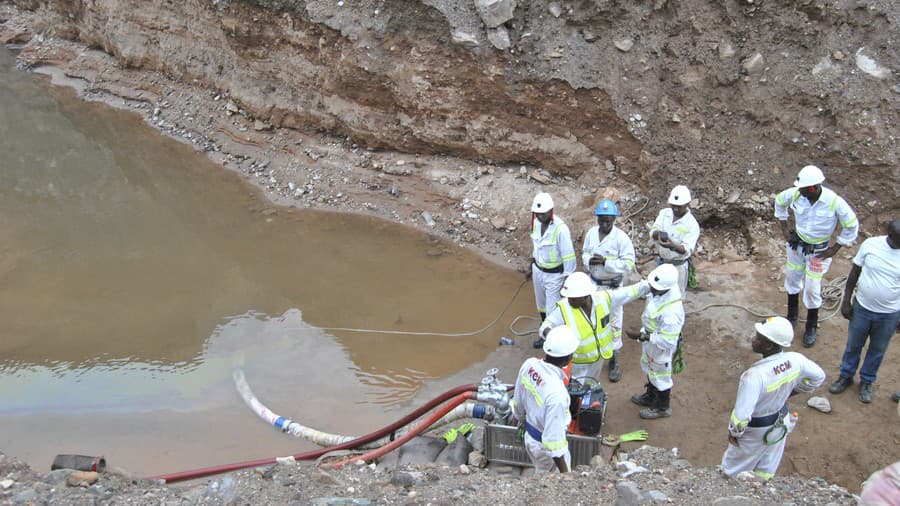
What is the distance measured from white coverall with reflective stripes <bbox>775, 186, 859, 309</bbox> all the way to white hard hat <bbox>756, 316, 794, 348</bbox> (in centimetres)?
238

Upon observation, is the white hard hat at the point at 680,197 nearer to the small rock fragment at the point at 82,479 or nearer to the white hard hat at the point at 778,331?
the white hard hat at the point at 778,331

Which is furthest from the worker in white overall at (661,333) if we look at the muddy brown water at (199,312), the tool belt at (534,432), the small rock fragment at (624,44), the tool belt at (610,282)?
the small rock fragment at (624,44)

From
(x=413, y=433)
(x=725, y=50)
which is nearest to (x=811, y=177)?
(x=725, y=50)

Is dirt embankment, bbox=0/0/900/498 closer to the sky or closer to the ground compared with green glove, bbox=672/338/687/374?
closer to the sky

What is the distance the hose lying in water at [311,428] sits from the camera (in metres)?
6.25

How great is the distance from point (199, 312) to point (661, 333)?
583cm

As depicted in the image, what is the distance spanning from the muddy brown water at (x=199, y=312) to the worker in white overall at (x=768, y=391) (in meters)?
3.20

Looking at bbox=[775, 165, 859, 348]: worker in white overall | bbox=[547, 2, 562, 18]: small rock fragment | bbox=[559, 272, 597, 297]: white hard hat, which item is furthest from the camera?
bbox=[547, 2, 562, 18]: small rock fragment

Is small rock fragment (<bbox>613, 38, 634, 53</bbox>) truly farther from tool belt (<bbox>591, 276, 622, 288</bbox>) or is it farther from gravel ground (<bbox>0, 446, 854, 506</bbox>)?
gravel ground (<bbox>0, 446, 854, 506</bbox>)

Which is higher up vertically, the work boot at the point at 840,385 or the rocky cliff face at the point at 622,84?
the rocky cliff face at the point at 622,84

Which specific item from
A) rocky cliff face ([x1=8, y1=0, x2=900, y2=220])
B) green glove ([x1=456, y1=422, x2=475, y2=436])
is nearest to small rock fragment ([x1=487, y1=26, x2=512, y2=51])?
rocky cliff face ([x1=8, y1=0, x2=900, y2=220])

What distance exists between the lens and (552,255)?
23.9ft

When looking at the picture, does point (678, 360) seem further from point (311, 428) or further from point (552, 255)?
point (311, 428)

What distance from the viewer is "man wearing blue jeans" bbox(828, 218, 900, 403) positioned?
577 cm
